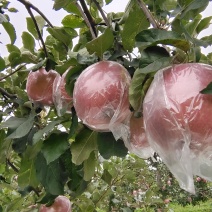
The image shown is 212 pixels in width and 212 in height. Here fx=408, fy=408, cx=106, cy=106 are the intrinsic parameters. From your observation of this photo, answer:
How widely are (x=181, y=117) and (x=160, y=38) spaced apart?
0.42 feet

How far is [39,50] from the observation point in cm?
124

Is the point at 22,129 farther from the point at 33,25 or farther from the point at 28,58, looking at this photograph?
the point at 33,25

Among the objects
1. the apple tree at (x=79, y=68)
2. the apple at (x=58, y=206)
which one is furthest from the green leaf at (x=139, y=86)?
the apple at (x=58, y=206)

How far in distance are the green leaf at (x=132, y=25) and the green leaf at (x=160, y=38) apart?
0.17m

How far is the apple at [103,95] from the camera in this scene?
732mm

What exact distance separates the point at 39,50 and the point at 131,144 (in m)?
0.52

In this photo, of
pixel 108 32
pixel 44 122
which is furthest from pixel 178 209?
pixel 108 32

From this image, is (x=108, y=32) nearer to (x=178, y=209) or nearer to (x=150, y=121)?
(x=150, y=121)

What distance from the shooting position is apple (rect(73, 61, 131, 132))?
0.73m

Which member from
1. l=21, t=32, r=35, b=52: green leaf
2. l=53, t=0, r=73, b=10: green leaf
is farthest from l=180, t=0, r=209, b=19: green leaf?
l=21, t=32, r=35, b=52: green leaf

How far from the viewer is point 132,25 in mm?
819

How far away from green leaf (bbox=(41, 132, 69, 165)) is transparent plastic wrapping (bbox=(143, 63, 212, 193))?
12.6 inches

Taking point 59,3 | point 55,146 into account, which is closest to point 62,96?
point 55,146

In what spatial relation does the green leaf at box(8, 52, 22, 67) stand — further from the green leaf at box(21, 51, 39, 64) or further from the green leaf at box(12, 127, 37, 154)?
the green leaf at box(12, 127, 37, 154)
